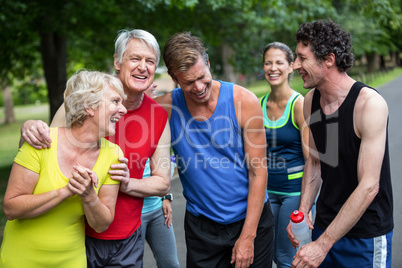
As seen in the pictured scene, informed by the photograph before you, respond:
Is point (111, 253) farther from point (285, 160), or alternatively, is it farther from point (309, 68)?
point (285, 160)

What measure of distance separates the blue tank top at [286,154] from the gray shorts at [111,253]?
4.79 ft

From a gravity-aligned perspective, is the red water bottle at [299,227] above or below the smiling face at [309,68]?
below

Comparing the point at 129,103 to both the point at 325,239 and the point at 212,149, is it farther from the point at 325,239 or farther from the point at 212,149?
the point at 325,239

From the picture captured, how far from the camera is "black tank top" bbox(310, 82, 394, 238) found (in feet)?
7.57

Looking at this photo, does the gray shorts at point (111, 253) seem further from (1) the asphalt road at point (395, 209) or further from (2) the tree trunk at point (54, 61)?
(2) the tree trunk at point (54, 61)

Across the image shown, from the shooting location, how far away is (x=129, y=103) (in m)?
2.58

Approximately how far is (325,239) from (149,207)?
1.39 meters

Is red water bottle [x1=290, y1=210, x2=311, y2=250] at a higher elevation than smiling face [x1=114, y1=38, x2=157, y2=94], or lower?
lower

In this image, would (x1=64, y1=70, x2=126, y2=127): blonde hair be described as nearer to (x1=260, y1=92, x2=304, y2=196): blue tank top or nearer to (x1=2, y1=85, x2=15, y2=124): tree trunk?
(x1=260, y1=92, x2=304, y2=196): blue tank top

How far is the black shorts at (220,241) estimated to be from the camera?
2.61 meters

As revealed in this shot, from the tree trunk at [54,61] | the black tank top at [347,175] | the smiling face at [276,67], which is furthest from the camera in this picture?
the tree trunk at [54,61]

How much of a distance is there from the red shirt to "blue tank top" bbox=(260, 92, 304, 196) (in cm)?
127

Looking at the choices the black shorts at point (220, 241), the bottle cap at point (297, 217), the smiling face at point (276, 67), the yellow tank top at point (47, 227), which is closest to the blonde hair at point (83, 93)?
the yellow tank top at point (47, 227)

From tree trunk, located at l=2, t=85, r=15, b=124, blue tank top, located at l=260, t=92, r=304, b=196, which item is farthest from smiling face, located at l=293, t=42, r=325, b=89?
tree trunk, located at l=2, t=85, r=15, b=124
